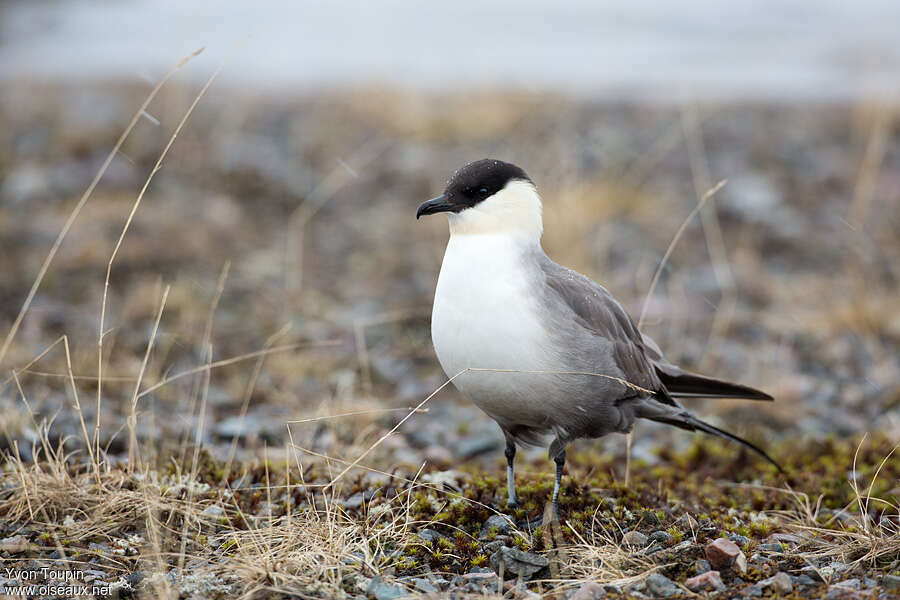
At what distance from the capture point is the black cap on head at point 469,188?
3.10m

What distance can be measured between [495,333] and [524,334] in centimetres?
9

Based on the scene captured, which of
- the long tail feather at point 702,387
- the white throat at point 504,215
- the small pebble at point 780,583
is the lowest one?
the small pebble at point 780,583

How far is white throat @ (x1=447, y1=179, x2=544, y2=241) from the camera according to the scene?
121 inches

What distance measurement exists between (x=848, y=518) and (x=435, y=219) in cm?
382

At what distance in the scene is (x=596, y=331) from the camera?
308 cm

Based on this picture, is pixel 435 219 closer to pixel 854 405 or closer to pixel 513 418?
pixel 854 405

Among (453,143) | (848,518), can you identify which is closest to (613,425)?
(848,518)

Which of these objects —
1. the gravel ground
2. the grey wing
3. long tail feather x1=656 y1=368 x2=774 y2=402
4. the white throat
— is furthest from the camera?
the gravel ground

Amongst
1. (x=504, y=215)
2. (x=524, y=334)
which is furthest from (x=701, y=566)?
(x=504, y=215)

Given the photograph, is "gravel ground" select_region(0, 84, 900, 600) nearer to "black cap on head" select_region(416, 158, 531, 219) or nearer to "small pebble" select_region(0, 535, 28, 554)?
"small pebble" select_region(0, 535, 28, 554)

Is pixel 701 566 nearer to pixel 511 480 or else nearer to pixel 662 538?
pixel 662 538

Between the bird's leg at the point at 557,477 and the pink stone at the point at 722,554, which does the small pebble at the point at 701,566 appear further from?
the bird's leg at the point at 557,477

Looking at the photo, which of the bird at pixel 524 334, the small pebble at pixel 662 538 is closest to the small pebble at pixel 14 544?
the bird at pixel 524 334

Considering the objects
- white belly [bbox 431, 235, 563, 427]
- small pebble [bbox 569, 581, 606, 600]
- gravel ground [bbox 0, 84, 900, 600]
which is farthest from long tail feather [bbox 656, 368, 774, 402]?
small pebble [bbox 569, 581, 606, 600]
